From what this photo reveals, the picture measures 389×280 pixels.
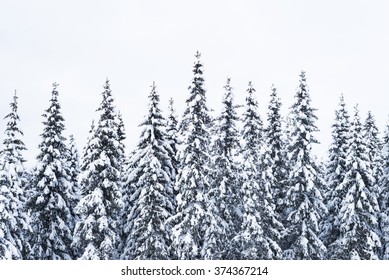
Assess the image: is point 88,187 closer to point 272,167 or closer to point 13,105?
point 13,105

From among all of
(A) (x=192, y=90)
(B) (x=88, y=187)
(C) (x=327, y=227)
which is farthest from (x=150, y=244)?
(C) (x=327, y=227)

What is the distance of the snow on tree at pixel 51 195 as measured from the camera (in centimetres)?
3972

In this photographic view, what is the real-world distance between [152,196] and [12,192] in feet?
33.0

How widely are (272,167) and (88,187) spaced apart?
16.1 m

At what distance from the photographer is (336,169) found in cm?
4612

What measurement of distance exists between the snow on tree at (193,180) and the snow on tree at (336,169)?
13875mm

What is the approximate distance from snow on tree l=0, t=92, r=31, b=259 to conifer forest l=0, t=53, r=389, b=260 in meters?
0.09

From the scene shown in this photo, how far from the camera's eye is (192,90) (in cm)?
3894

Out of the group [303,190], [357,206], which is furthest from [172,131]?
[357,206]

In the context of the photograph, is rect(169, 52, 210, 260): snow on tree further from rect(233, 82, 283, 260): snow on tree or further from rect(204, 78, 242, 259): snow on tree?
rect(233, 82, 283, 260): snow on tree

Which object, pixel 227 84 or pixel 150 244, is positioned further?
pixel 227 84

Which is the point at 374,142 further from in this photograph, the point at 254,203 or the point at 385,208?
the point at 254,203
